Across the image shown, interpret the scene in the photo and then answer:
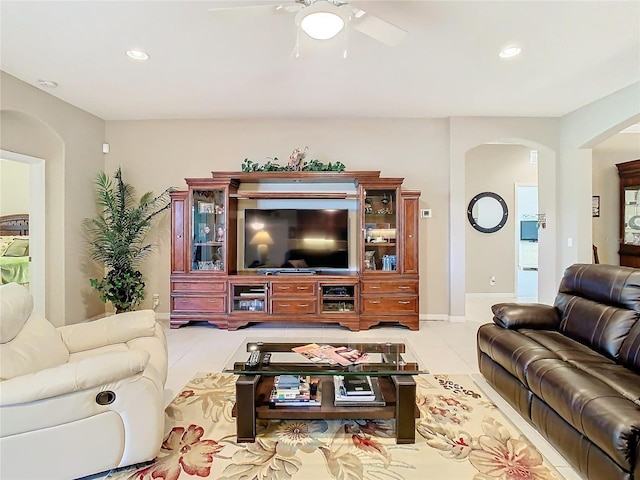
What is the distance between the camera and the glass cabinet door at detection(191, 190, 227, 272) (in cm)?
483

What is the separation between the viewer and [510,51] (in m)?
3.12

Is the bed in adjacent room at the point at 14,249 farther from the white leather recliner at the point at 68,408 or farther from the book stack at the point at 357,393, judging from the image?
the book stack at the point at 357,393

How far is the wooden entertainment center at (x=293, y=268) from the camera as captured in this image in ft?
→ 15.3

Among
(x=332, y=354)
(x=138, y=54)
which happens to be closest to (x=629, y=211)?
(x=332, y=354)

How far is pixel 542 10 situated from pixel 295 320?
3848 mm

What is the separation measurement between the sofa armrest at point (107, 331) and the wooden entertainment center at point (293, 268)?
6.36 ft

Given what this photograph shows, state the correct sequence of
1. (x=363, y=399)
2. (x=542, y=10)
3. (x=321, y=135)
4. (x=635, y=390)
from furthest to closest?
(x=321, y=135)
(x=542, y=10)
(x=363, y=399)
(x=635, y=390)

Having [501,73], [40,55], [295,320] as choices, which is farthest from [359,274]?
[40,55]

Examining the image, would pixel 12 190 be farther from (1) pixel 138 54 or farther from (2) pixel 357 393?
(2) pixel 357 393

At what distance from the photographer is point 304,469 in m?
1.95

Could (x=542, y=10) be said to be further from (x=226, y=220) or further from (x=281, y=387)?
(x=226, y=220)

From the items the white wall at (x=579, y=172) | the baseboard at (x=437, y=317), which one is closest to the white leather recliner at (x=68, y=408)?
the baseboard at (x=437, y=317)

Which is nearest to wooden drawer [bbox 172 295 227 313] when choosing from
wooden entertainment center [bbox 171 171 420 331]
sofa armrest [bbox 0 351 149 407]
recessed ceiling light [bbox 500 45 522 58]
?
wooden entertainment center [bbox 171 171 420 331]

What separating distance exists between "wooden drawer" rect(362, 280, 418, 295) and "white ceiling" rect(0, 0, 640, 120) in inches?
86.5
